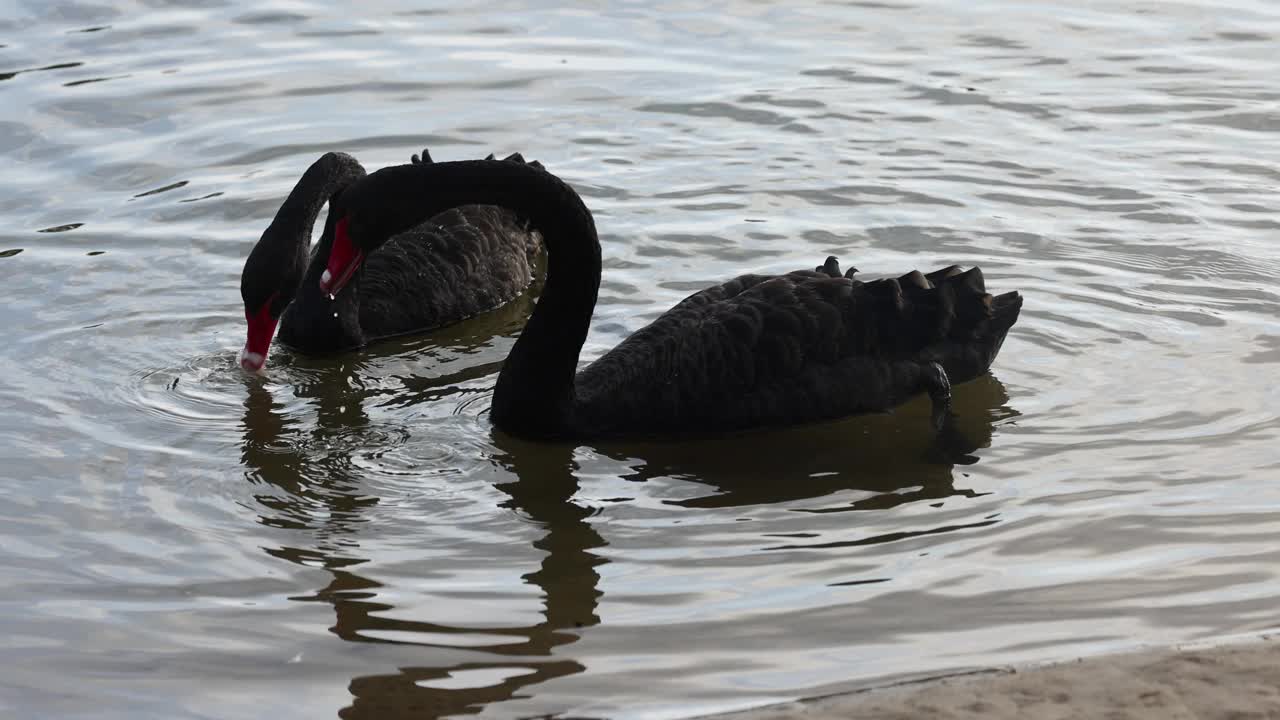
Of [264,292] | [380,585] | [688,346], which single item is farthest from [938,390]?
[264,292]

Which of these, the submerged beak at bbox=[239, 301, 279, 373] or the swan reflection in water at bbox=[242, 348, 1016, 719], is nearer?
the swan reflection in water at bbox=[242, 348, 1016, 719]

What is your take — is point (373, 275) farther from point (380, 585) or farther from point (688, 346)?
point (380, 585)

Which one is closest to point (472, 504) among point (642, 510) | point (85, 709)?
point (642, 510)

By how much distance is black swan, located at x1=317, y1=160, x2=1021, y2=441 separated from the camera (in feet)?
19.9

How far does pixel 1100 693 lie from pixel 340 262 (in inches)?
125

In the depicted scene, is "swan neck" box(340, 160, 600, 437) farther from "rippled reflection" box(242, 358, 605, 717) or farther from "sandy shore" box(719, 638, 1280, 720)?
"sandy shore" box(719, 638, 1280, 720)

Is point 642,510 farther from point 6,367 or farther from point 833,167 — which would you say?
point 833,167

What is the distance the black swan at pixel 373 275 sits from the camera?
6.88 m

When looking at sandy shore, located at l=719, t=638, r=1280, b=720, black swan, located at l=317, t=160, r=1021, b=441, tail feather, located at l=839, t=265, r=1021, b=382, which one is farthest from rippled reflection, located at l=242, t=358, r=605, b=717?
tail feather, located at l=839, t=265, r=1021, b=382

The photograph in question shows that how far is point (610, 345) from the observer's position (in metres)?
7.13

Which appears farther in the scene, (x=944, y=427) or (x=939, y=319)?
(x=939, y=319)

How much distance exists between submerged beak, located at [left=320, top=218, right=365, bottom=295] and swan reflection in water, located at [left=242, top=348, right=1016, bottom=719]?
1.96 feet

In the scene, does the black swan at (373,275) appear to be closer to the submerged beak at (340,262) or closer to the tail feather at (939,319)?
the submerged beak at (340,262)

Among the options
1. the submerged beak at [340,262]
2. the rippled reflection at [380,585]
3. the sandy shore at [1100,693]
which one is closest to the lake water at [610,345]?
the rippled reflection at [380,585]
